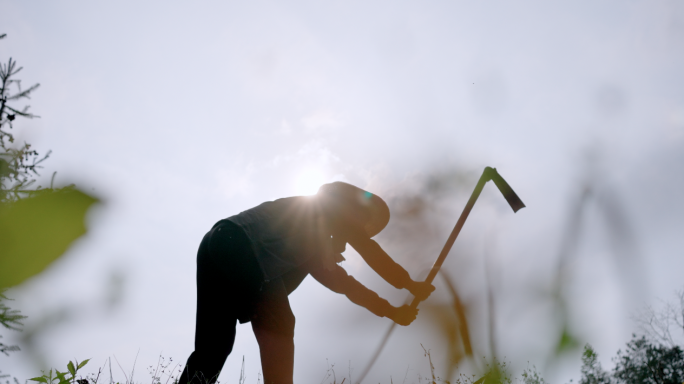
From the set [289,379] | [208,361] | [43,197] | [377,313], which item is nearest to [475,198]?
[377,313]

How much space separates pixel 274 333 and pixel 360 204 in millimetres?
1190

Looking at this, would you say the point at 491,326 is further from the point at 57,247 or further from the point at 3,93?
the point at 3,93

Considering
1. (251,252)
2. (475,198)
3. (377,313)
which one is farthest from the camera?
(475,198)

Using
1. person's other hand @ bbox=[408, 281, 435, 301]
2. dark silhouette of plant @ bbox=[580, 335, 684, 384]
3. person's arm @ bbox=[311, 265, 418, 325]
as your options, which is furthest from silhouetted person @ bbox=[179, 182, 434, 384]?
dark silhouette of plant @ bbox=[580, 335, 684, 384]

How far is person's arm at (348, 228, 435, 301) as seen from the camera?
294 cm

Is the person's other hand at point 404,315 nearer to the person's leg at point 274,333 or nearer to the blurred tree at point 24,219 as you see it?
the person's leg at point 274,333

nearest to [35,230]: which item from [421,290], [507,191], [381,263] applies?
[381,263]

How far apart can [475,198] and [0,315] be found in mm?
4981

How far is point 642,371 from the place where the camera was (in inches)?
867

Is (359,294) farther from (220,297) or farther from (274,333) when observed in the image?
(220,297)

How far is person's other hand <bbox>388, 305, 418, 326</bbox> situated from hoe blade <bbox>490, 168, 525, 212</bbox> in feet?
5.10

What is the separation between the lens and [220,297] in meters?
2.31

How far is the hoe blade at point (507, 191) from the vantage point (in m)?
3.88

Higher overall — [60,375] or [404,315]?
[404,315]
